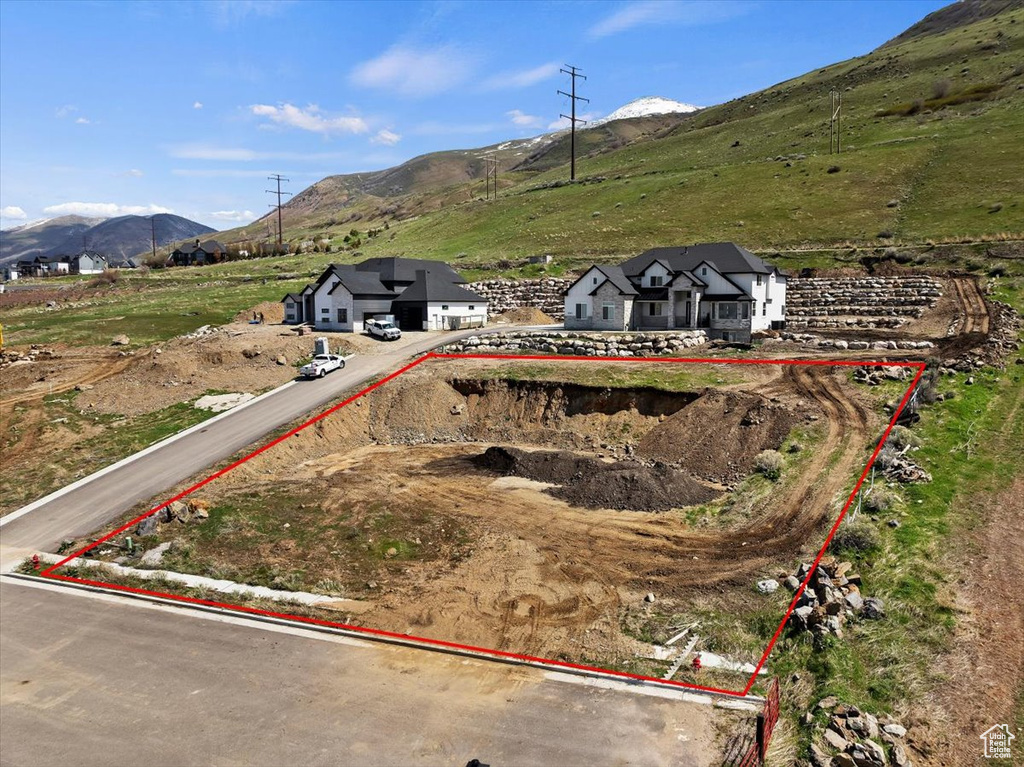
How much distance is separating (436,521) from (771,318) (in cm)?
4084

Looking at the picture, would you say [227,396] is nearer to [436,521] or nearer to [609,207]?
[436,521]

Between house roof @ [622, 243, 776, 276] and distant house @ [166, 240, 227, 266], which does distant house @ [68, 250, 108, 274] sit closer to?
distant house @ [166, 240, 227, 266]

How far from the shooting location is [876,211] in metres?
75.1

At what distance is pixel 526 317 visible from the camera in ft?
216

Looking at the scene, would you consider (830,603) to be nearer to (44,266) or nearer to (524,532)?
(524,532)

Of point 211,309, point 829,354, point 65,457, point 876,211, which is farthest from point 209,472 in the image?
point 876,211

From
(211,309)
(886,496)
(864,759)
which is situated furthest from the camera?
(211,309)

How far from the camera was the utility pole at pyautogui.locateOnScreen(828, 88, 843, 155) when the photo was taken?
99075 millimetres

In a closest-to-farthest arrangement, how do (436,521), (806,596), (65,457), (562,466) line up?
(806,596) → (436,521) → (562,466) → (65,457)

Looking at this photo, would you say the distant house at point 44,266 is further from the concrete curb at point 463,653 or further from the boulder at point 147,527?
the concrete curb at point 463,653

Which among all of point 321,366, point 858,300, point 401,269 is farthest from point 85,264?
point 858,300

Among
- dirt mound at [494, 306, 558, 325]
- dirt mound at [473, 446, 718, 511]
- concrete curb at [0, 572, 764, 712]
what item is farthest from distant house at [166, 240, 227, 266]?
concrete curb at [0, 572, 764, 712]

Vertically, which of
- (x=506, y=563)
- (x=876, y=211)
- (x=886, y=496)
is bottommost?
(x=506, y=563)

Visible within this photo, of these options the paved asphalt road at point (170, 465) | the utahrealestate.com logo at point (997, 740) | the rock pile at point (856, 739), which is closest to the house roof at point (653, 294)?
the paved asphalt road at point (170, 465)
